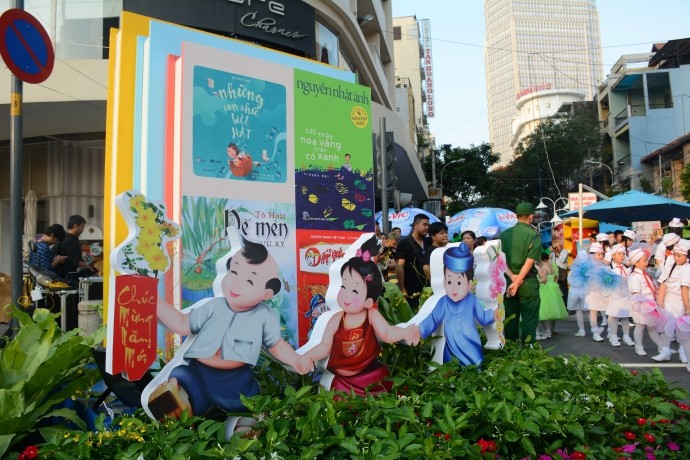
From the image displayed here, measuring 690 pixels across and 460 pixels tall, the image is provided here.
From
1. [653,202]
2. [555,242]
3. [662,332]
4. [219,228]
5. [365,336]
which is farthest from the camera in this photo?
Answer: [555,242]

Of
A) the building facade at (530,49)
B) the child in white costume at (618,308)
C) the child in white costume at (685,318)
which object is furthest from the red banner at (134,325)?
the building facade at (530,49)

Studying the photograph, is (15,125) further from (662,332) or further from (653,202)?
(653,202)

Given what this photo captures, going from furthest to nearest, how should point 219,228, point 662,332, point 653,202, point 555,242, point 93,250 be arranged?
point 555,242 → point 653,202 → point 93,250 → point 662,332 → point 219,228

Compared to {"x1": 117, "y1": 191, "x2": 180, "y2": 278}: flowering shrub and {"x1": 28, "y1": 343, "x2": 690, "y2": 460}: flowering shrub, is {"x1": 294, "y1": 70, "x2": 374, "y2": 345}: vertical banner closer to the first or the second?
{"x1": 28, "y1": 343, "x2": 690, "y2": 460}: flowering shrub

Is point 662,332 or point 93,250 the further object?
point 93,250

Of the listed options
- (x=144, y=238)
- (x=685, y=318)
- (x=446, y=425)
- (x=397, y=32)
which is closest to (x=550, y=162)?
(x=397, y=32)

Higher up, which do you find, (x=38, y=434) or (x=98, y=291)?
(x=98, y=291)

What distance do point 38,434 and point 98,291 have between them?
12.2 feet

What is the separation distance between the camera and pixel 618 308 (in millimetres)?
9680

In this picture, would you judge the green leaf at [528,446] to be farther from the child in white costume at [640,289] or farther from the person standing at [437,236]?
the child in white costume at [640,289]

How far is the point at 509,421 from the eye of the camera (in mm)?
3594

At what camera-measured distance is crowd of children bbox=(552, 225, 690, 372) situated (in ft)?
26.4

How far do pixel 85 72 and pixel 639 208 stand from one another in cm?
1305

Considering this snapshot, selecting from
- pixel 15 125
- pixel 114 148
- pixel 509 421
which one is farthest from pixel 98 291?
pixel 509 421
